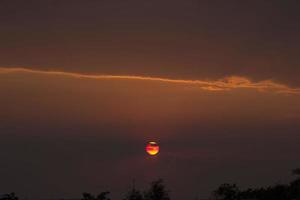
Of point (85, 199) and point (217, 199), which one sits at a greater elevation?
A: point (217, 199)

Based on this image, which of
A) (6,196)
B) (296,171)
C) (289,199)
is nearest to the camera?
(6,196)

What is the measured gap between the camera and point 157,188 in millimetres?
70375

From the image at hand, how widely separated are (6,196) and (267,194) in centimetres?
3630

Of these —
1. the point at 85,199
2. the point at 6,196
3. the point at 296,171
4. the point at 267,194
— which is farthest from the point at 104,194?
the point at 267,194

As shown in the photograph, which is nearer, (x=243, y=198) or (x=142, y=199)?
(x=142, y=199)

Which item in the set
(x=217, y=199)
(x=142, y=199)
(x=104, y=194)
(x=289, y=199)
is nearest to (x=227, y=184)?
(x=217, y=199)

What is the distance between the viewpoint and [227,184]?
3024 inches

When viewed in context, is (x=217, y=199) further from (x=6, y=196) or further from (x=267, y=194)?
(x=6, y=196)

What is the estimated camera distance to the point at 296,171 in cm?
6712

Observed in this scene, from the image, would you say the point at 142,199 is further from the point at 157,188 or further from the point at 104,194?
the point at 104,194

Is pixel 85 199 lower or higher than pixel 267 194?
lower

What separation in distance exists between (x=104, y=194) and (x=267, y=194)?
2837 centimetres

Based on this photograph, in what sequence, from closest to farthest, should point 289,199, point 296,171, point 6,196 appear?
point 6,196, point 296,171, point 289,199

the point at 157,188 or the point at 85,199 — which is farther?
the point at 157,188
